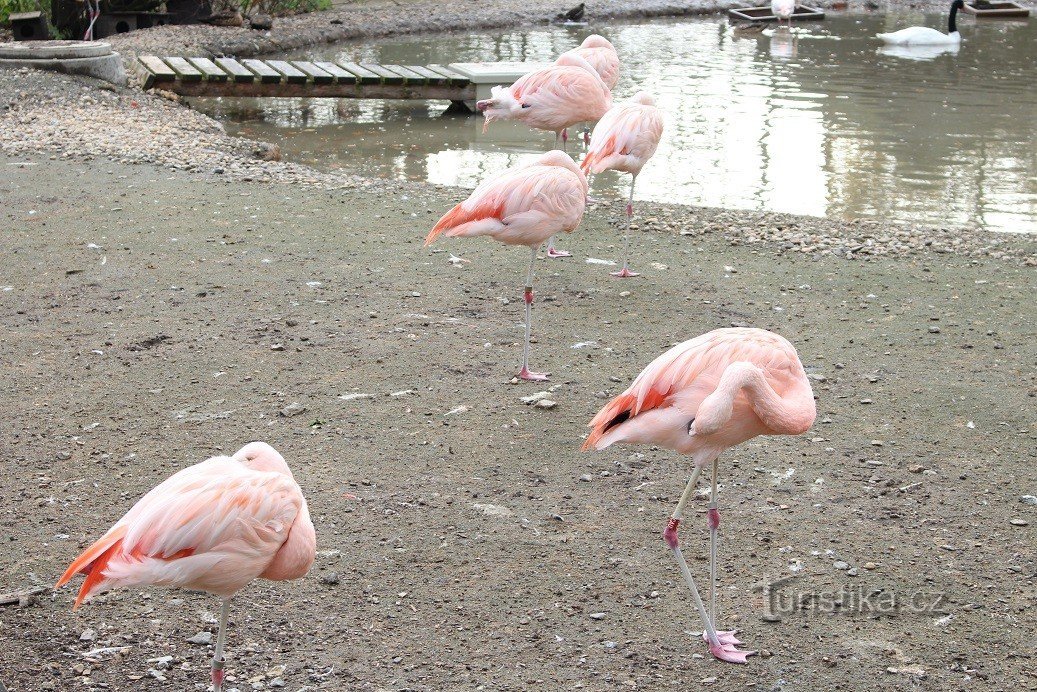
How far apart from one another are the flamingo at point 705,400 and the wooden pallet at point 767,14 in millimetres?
16847

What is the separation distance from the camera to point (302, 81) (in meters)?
11.9

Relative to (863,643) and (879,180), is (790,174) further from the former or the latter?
(863,643)

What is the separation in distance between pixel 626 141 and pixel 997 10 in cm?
1664

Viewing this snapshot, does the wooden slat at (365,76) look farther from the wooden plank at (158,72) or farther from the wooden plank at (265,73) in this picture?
the wooden plank at (158,72)

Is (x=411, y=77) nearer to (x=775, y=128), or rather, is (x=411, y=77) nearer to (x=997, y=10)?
(x=775, y=128)

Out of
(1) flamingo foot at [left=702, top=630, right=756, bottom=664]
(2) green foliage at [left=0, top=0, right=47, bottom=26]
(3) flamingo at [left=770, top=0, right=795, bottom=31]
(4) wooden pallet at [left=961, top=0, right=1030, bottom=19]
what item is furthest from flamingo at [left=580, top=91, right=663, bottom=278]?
(4) wooden pallet at [left=961, top=0, right=1030, bottom=19]

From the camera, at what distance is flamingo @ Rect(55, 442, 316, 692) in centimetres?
276

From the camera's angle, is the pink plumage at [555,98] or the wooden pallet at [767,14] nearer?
the pink plumage at [555,98]

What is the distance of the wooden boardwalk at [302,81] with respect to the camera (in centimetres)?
1183

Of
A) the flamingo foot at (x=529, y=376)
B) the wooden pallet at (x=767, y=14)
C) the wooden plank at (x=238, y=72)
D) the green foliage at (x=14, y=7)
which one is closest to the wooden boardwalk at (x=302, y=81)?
the wooden plank at (x=238, y=72)

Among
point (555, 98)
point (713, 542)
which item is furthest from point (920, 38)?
point (713, 542)

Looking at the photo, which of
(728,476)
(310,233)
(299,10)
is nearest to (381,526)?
(728,476)

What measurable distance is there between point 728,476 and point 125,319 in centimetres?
326

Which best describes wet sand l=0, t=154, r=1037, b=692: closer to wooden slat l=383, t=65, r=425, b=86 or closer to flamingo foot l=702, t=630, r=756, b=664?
flamingo foot l=702, t=630, r=756, b=664
